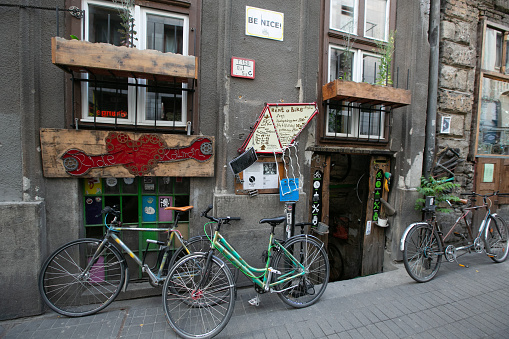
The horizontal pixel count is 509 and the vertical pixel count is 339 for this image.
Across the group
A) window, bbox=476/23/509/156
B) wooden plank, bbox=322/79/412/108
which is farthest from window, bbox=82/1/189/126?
window, bbox=476/23/509/156

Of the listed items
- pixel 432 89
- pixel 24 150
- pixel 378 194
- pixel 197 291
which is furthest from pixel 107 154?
pixel 432 89

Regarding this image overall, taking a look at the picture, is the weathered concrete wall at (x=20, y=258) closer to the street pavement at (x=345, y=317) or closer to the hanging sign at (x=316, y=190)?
the street pavement at (x=345, y=317)

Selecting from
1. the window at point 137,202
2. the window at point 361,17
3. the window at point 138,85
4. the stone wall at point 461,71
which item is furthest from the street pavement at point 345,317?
the window at point 361,17

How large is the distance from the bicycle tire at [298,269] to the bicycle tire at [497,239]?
3.45 m

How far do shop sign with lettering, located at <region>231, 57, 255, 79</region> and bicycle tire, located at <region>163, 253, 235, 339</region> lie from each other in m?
2.55

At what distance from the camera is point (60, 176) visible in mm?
3035

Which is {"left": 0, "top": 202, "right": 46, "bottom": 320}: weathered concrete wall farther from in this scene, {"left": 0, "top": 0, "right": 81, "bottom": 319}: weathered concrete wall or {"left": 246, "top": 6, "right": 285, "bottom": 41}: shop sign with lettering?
{"left": 246, "top": 6, "right": 285, "bottom": 41}: shop sign with lettering

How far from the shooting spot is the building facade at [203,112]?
115 inches

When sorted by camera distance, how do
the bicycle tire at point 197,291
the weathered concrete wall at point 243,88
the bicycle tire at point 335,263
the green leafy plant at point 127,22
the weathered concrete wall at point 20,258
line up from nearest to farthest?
the bicycle tire at point 197,291 → the weathered concrete wall at point 20,258 → the green leafy plant at point 127,22 → the weathered concrete wall at point 243,88 → the bicycle tire at point 335,263

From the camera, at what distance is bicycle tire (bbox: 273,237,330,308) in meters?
3.08

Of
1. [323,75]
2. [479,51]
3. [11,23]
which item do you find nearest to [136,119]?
[11,23]

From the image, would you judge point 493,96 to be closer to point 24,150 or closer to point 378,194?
point 378,194

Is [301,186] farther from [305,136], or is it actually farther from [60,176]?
[60,176]

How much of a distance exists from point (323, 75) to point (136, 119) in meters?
3.08
